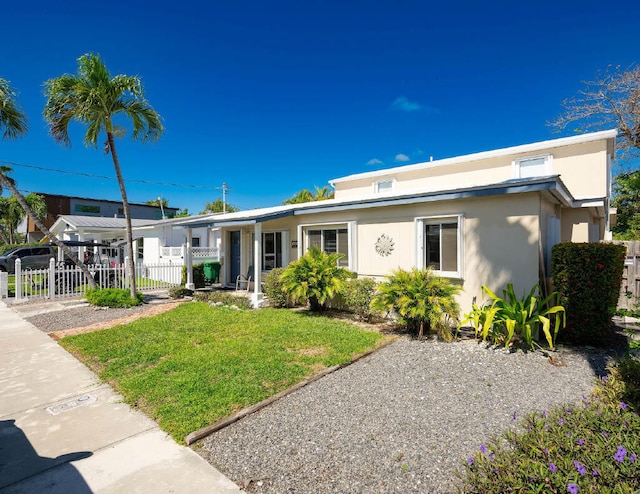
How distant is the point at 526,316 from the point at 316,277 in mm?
4645

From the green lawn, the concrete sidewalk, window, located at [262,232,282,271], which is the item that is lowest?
the concrete sidewalk

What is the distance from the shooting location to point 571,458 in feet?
7.31

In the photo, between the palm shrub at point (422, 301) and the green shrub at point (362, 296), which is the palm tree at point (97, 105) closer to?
A: the green shrub at point (362, 296)

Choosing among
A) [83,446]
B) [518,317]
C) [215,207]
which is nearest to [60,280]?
[83,446]

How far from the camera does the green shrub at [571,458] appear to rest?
2.02 metres

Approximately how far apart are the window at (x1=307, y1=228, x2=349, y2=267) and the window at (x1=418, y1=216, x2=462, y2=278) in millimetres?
2365

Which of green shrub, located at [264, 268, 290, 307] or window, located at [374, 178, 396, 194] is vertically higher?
window, located at [374, 178, 396, 194]

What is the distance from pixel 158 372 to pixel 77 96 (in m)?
8.85

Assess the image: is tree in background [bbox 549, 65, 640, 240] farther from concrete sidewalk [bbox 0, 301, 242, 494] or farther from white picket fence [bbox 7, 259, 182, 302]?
white picket fence [bbox 7, 259, 182, 302]

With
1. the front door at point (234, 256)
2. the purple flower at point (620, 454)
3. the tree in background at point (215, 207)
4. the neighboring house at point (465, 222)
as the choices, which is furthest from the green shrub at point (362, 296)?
the tree in background at point (215, 207)

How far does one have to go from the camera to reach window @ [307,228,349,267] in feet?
31.4

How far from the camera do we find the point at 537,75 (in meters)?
13.6

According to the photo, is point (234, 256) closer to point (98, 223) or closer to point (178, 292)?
point (178, 292)

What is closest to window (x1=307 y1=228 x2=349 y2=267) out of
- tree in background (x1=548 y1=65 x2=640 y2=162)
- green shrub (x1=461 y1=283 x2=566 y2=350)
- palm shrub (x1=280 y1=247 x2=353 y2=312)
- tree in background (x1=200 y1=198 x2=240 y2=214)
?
palm shrub (x1=280 y1=247 x2=353 y2=312)
